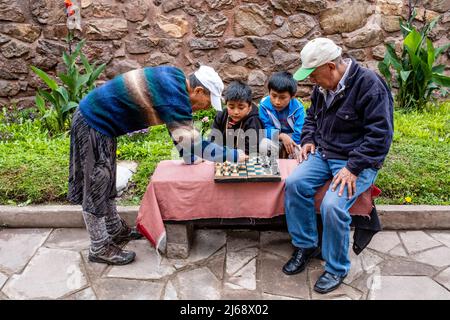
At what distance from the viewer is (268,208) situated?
3260 mm

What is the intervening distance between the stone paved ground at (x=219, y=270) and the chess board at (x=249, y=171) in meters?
0.62

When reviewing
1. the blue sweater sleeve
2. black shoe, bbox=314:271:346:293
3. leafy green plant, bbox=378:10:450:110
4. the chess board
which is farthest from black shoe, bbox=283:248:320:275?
leafy green plant, bbox=378:10:450:110

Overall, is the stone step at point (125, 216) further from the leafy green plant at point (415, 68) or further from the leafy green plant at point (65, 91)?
the leafy green plant at point (415, 68)

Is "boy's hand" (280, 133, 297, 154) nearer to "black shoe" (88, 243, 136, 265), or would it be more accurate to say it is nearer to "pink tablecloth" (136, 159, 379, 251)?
"pink tablecloth" (136, 159, 379, 251)

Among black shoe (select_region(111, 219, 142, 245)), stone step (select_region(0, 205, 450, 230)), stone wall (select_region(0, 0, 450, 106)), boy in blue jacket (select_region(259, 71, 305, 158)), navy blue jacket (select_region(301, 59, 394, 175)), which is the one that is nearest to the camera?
navy blue jacket (select_region(301, 59, 394, 175))

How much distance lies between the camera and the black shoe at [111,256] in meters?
3.32

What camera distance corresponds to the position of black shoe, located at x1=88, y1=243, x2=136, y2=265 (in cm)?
332

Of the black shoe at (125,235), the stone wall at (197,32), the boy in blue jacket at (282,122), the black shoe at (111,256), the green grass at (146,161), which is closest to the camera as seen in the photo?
the black shoe at (111,256)

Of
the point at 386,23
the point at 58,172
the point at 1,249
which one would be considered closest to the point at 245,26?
the point at 386,23

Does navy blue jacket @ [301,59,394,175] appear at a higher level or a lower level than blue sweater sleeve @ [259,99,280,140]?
higher

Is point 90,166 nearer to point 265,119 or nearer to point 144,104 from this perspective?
point 144,104

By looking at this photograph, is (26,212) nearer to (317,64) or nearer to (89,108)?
(89,108)

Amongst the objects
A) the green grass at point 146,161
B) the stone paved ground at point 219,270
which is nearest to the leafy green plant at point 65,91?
the green grass at point 146,161

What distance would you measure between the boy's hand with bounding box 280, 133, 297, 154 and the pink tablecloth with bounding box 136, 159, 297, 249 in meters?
0.66
